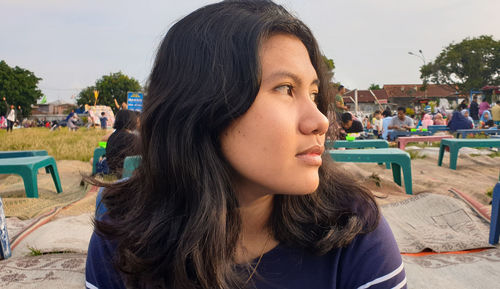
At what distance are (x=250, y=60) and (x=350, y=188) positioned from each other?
0.58m

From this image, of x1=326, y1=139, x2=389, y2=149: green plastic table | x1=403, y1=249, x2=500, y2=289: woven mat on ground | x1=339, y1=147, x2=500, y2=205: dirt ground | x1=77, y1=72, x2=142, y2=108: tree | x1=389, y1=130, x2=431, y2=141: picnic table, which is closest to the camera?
x1=403, y1=249, x2=500, y2=289: woven mat on ground

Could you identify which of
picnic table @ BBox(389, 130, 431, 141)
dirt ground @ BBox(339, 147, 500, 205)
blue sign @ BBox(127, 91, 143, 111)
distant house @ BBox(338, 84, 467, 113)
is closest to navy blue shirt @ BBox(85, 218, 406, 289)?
dirt ground @ BBox(339, 147, 500, 205)

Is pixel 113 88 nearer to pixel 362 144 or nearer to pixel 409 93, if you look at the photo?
pixel 409 93

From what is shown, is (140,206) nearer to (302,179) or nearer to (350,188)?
(302,179)

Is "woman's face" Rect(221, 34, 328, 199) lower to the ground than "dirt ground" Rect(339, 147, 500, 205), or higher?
higher

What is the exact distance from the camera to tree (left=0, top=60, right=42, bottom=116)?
162 ft

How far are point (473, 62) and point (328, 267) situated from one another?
148 ft

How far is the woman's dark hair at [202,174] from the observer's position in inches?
43.4

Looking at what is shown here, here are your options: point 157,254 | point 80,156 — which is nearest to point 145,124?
point 157,254

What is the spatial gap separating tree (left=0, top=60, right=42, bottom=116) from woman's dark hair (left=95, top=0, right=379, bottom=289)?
5700 centimetres

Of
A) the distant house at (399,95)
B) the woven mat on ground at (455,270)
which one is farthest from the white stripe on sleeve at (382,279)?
the distant house at (399,95)

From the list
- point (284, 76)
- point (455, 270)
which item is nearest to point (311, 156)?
point (284, 76)

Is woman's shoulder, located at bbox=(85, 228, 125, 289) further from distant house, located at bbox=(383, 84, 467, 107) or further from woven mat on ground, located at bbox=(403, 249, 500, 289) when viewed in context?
distant house, located at bbox=(383, 84, 467, 107)

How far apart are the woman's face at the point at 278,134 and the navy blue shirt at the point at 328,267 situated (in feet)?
0.76
